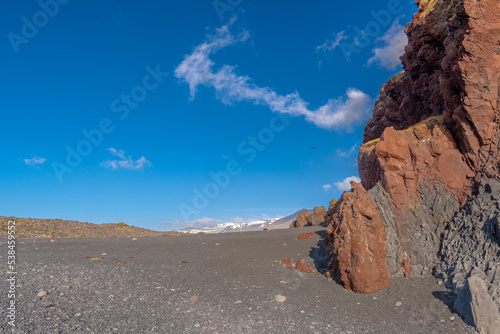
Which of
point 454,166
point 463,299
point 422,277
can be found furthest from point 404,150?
point 463,299

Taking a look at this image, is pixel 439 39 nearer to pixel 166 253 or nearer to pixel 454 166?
pixel 454 166

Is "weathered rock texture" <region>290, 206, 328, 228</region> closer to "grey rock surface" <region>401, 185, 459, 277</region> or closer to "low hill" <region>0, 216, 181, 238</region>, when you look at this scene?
"grey rock surface" <region>401, 185, 459, 277</region>

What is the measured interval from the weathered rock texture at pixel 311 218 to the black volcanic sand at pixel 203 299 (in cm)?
1313

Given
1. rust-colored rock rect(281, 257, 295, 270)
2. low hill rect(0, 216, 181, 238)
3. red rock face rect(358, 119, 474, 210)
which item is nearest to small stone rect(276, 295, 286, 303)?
rust-colored rock rect(281, 257, 295, 270)

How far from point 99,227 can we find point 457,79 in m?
30.5

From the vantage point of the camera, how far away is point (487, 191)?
37.3 ft

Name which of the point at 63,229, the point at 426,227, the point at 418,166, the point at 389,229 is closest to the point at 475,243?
the point at 426,227

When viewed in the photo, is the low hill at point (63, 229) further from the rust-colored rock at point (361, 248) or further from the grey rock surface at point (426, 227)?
the grey rock surface at point (426, 227)

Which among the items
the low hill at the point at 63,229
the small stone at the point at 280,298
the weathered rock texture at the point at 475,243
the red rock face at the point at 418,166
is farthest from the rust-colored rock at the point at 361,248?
the low hill at the point at 63,229

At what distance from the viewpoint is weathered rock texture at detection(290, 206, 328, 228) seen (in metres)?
27.5

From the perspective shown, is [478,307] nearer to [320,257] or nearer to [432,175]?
[432,175]

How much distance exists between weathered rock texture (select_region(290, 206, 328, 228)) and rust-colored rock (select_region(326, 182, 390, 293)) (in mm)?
15282

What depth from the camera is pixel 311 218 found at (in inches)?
1107

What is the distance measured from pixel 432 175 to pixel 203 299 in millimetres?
10806
